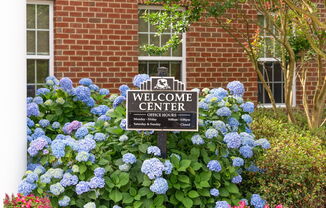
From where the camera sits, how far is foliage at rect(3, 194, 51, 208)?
3891 millimetres

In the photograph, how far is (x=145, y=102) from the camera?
4562mm

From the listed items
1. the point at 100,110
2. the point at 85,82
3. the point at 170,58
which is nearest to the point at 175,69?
the point at 170,58

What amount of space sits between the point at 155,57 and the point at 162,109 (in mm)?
4929

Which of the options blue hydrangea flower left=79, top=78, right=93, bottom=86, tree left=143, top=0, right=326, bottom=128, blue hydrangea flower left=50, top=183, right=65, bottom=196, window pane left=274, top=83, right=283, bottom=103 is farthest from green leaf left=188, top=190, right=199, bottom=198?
window pane left=274, top=83, right=283, bottom=103

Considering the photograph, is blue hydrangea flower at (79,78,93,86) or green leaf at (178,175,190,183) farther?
blue hydrangea flower at (79,78,93,86)

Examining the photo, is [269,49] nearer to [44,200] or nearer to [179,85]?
[179,85]

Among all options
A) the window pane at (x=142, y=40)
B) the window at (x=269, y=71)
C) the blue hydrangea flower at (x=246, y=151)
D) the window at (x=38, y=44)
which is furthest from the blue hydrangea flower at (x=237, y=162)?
the window at (x=269, y=71)

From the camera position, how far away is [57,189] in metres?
4.26

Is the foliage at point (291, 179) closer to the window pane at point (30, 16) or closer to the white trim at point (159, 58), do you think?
the white trim at point (159, 58)

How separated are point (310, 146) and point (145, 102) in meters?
2.32

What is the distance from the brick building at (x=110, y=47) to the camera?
8805 millimetres

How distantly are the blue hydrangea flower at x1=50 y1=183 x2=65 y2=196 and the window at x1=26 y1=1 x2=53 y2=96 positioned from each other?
474 cm

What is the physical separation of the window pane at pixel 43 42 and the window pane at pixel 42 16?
11cm

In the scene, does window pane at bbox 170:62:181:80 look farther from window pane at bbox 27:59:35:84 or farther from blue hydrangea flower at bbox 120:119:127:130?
blue hydrangea flower at bbox 120:119:127:130
